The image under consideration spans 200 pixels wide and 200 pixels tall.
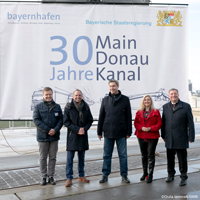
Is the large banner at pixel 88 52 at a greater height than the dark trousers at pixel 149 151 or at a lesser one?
greater

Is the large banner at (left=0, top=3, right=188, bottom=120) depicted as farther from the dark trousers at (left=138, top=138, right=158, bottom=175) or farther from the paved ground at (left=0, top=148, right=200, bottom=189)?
the paved ground at (left=0, top=148, right=200, bottom=189)

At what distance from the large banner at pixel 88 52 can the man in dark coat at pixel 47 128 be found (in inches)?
29.6

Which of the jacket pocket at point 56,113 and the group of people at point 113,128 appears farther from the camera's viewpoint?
the jacket pocket at point 56,113

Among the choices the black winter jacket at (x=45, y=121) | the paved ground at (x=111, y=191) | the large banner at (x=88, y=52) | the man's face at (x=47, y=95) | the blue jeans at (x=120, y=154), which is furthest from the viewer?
the large banner at (x=88, y=52)

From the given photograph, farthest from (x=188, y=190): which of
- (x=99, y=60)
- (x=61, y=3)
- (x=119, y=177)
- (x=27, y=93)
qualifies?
(x=61, y=3)

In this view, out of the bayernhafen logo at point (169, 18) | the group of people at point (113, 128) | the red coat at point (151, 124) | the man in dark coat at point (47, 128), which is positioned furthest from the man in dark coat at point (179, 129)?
the man in dark coat at point (47, 128)

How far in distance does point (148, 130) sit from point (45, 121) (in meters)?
2.07

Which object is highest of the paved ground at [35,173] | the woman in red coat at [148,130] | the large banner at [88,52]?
the large banner at [88,52]

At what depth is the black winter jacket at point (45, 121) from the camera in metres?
5.21

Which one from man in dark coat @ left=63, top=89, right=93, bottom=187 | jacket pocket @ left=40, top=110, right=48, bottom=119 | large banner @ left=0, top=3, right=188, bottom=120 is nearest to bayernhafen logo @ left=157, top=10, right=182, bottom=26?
large banner @ left=0, top=3, right=188, bottom=120

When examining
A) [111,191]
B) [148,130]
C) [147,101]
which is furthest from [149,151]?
[111,191]

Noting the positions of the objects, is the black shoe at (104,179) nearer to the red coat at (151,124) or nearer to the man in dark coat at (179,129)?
the red coat at (151,124)

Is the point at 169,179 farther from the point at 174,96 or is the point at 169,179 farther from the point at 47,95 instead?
the point at 47,95

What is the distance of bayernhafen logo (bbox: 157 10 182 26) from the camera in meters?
6.24
